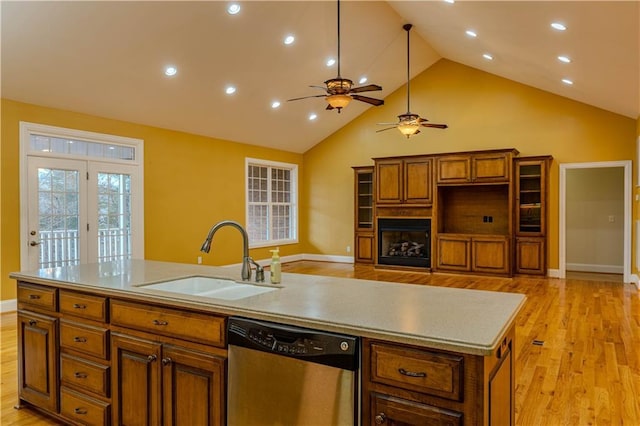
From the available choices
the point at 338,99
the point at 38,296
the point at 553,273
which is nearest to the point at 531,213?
the point at 553,273

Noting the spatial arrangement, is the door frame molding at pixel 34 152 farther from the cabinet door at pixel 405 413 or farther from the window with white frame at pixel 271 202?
the cabinet door at pixel 405 413

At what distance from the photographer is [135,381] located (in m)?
2.07

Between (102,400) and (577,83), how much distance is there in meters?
7.07

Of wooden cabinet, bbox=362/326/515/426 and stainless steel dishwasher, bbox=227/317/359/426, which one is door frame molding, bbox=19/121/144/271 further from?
wooden cabinet, bbox=362/326/515/426

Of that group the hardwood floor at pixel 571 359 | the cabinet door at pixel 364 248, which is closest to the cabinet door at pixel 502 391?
the hardwood floor at pixel 571 359

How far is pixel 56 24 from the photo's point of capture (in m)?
4.25

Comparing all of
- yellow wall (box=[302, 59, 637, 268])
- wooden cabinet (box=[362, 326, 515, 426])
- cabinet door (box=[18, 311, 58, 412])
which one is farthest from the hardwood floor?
yellow wall (box=[302, 59, 637, 268])

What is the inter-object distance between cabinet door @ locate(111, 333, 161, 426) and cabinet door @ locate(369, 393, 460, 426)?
1.11 metres

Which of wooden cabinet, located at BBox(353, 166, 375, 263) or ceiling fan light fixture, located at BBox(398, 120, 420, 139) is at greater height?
ceiling fan light fixture, located at BBox(398, 120, 420, 139)

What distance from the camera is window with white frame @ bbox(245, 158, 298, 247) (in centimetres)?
892

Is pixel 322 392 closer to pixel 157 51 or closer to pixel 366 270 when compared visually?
pixel 157 51

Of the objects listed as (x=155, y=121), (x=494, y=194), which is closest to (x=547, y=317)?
(x=494, y=194)

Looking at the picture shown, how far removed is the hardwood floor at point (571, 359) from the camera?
2.64m

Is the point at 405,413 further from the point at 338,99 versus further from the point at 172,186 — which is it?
the point at 172,186
